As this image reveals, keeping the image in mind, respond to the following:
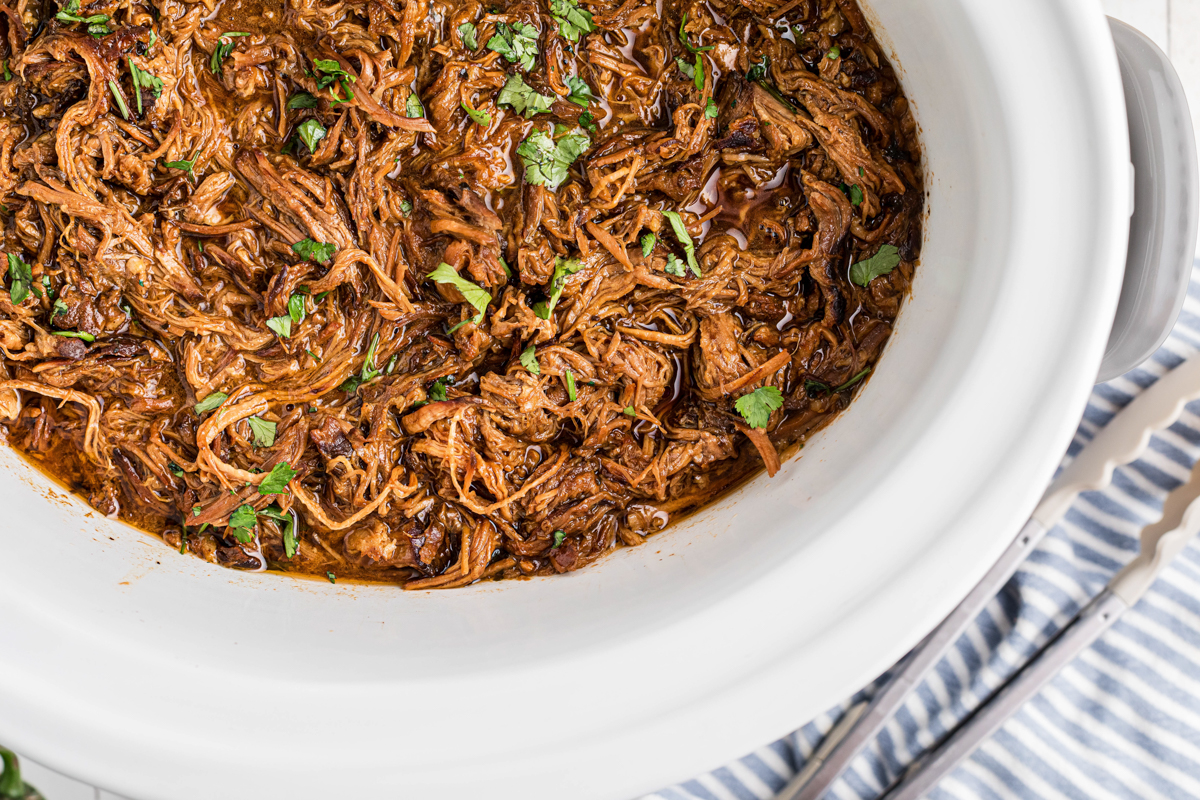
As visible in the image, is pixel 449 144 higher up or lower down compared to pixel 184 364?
higher up

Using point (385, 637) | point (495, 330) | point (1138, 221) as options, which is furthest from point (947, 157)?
point (385, 637)

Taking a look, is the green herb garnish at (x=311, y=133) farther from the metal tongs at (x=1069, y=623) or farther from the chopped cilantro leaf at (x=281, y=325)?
the metal tongs at (x=1069, y=623)

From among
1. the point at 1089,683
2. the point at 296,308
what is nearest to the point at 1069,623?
the point at 1089,683

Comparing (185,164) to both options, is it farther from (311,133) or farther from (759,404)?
(759,404)

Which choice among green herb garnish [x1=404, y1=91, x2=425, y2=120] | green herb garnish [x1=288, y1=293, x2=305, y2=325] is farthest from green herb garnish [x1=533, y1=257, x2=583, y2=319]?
green herb garnish [x1=288, y1=293, x2=305, y2=325]

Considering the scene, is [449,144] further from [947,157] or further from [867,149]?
[947,157]

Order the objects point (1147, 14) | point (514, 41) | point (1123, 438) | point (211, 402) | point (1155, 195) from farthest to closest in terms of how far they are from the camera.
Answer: point (1147, 14)
point (1123, 438)
point (211, 402)
point (514, 41)
point (1155, 195)

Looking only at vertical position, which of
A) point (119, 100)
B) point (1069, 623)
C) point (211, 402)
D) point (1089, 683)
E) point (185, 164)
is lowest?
point (1089, 683)
